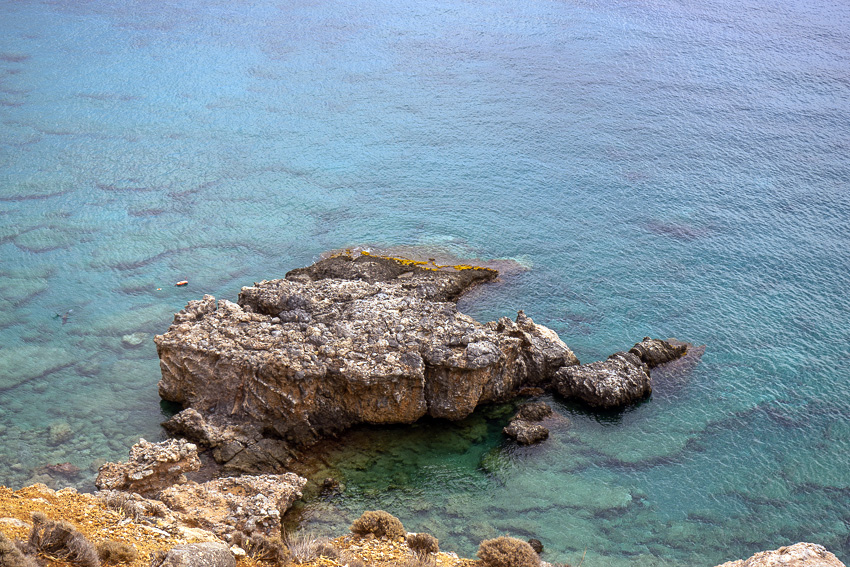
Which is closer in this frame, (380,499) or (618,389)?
(380,499)

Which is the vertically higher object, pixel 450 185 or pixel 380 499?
pixel 450 185

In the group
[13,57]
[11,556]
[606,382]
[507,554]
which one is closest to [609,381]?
[606,382]

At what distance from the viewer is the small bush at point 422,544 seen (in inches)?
944

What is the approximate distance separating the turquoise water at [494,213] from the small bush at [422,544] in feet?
11.8

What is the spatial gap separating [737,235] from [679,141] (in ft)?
49.9

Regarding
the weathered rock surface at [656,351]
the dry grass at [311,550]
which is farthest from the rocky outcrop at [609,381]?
the dry grass at [311,550]

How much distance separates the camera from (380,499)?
97.2ft

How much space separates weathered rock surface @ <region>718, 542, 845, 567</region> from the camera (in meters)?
21.3

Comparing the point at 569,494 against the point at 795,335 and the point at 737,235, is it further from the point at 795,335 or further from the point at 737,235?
the point at 737,235

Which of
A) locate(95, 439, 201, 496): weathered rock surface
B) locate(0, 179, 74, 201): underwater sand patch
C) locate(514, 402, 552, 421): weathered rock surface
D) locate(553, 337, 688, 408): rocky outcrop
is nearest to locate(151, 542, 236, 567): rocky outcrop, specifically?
locate(95, 439, 201, 496): weathered rock surface

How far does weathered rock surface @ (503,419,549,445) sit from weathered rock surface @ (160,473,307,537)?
935 centimetres

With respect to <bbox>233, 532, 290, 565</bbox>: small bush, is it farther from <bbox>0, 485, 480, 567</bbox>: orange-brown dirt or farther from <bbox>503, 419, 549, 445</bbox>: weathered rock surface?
<bbox>503, 419, 549, 445</bbox>: weathered rock surface

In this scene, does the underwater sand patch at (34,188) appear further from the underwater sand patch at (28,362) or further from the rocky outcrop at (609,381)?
the rocky outcrop at (609,381)

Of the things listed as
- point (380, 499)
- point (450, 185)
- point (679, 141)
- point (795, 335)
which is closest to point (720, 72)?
point (679, 141)
